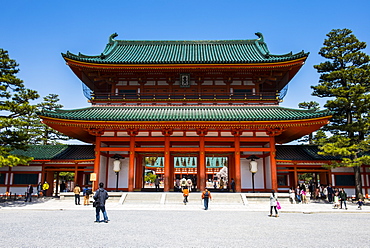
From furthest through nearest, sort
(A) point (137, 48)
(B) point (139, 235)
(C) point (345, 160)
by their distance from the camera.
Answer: (A) point (137, 48), (C) point (345, 160), (B) point (139, 235)

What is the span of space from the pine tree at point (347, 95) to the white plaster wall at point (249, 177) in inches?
210

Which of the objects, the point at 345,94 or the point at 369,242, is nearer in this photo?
the point at 369,242

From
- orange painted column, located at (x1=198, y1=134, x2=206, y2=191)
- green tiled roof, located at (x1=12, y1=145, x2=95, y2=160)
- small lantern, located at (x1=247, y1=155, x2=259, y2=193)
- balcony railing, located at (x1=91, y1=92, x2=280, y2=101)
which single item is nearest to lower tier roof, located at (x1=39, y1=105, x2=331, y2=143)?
balcony railing, located at (x1=91, y1=92, x2=280, y2=101)

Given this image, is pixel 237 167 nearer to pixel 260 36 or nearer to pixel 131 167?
pixel 131 167

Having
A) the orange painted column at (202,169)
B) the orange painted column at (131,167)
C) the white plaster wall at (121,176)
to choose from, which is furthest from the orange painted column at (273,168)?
the white plaster wall at (121,176)

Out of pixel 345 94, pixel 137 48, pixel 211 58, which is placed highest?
pixel 137 48

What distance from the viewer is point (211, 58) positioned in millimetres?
26328

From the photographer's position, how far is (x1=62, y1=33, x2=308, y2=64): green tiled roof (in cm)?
2577

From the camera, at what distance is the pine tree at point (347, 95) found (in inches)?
825

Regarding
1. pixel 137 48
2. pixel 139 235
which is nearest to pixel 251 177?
pixel 139 235

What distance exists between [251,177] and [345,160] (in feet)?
24.3

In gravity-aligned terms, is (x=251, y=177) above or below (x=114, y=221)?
above

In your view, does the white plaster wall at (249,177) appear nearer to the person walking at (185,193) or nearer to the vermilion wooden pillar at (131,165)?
the person walking at (185,193)

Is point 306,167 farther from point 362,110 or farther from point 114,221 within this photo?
point 114,221
